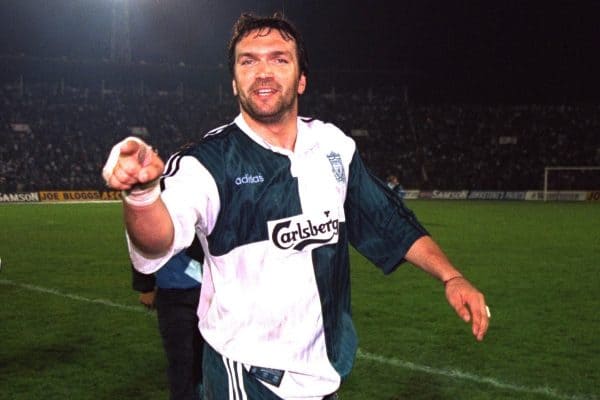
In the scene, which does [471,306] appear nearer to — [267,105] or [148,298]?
[267,105]

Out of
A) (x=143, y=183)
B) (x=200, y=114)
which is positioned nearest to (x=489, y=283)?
(x=143, y=183)

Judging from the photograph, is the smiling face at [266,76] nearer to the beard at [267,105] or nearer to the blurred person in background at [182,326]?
the beard at [267,105]

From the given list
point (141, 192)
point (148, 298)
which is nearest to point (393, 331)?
point (148, 298)

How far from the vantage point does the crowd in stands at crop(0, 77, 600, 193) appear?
1665 inches

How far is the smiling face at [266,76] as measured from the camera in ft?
8.23

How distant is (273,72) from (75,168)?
4079 cm

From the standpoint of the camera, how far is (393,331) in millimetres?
7984

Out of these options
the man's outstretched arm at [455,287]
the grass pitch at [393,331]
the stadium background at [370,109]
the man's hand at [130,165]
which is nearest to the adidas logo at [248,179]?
the man's hand at [130,165]

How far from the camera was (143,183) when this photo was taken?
1.88 meters

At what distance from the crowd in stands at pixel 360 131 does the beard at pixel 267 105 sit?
38491mm

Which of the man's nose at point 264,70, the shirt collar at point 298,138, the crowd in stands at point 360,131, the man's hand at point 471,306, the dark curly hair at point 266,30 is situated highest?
the dark curly hair at point 266,30

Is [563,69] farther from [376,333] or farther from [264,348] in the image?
[264,348]

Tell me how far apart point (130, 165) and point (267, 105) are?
0.80 m

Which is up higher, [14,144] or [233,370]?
[233,370]
